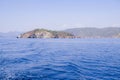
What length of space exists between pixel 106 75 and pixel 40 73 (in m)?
6.36

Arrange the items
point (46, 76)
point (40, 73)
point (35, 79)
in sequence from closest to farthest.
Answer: point (35, 79), point (46, 76), point (40, 73)

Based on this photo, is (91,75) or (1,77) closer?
(1,77)

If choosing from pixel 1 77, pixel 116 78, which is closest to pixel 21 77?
pixel 1 77

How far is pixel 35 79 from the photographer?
15469 mm

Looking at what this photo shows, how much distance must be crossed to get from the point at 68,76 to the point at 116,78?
14.0ft

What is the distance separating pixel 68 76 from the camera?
16.7 m

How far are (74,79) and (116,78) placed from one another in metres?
3.74

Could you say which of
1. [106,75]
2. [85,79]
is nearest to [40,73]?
[85,79]

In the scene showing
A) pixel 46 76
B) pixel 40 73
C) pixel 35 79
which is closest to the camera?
pixel 35 79

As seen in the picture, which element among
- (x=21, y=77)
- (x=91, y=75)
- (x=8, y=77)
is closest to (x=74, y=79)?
(x=91, y=75)

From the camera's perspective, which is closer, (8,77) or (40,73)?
(8,77)

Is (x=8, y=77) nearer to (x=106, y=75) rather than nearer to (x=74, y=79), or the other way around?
(x=74, y=79)

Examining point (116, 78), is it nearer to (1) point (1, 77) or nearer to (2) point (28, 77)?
(2) point (28, 77)

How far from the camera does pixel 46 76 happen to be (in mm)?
16562
